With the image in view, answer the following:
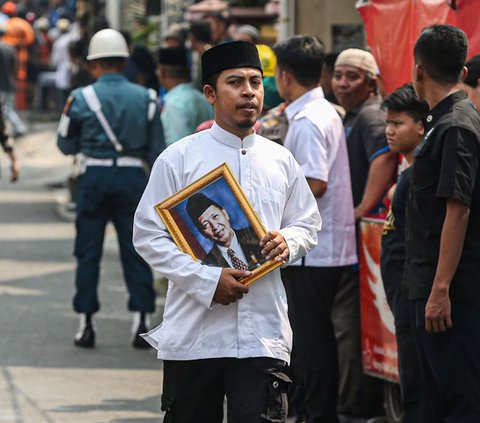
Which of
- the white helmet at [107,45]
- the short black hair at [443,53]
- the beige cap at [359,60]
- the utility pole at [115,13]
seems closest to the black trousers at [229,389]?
the short black hair at [443,53]

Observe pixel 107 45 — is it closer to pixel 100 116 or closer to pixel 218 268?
pixel 100 116

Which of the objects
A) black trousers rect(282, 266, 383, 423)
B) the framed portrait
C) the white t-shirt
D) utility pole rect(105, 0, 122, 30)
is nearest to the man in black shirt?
the framed portrait

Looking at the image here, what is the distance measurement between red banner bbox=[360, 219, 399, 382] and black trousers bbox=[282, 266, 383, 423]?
0.47ft

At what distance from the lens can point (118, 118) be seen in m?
9.84

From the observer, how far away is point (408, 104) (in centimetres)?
668

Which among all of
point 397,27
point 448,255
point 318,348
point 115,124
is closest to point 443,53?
point 448,255

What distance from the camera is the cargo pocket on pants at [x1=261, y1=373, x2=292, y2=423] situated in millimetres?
5215

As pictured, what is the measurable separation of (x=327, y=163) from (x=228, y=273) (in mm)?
2232

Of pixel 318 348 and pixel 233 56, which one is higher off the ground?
pixel 233 56

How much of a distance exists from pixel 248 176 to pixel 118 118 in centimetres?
464

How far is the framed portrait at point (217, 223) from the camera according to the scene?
16.9 feet

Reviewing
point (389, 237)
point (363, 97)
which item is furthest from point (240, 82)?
point (363, 97)

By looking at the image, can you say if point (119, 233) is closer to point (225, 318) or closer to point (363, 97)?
point (363, 97)

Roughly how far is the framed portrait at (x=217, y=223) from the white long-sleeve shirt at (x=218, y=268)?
0.07 m
